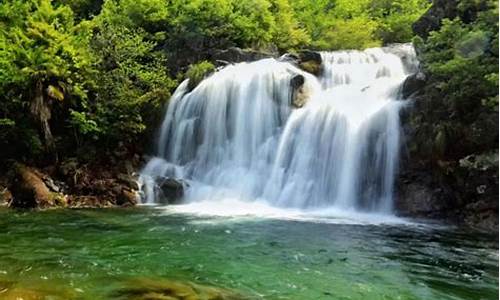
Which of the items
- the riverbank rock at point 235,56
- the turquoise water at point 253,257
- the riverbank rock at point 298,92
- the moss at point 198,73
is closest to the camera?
the turquoise water at point 253,257

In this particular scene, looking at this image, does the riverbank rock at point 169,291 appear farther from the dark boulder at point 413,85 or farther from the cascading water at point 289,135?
the dark boulder at point 413,85

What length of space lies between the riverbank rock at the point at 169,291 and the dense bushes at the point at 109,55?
25.6 ft

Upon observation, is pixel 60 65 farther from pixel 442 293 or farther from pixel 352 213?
pixel 442 293

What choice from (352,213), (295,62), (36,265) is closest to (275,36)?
(295,62)

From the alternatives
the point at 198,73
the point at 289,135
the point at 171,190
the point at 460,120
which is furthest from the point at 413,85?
the point at 198,73

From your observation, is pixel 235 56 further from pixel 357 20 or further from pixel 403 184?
pixel 403 184

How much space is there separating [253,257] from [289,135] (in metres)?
7.97

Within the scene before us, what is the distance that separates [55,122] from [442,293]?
47.3ft

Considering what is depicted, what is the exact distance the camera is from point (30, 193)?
13.8 m

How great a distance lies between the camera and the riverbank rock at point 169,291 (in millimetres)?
5348

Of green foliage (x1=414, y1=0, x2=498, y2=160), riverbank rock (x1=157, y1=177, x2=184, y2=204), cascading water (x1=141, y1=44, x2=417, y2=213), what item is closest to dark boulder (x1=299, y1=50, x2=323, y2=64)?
cascading water (x1=141, y1=44, x2=417, y2=213)

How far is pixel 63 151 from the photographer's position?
16719mm

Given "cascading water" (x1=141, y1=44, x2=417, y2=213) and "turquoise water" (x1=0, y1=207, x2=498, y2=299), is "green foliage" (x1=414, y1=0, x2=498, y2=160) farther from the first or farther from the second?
"turquoise water" (x1=0, y1=207, x2=498, y2=299)

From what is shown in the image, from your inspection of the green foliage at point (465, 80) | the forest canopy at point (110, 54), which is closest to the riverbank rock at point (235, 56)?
the forest canopy at point (110, 54)
